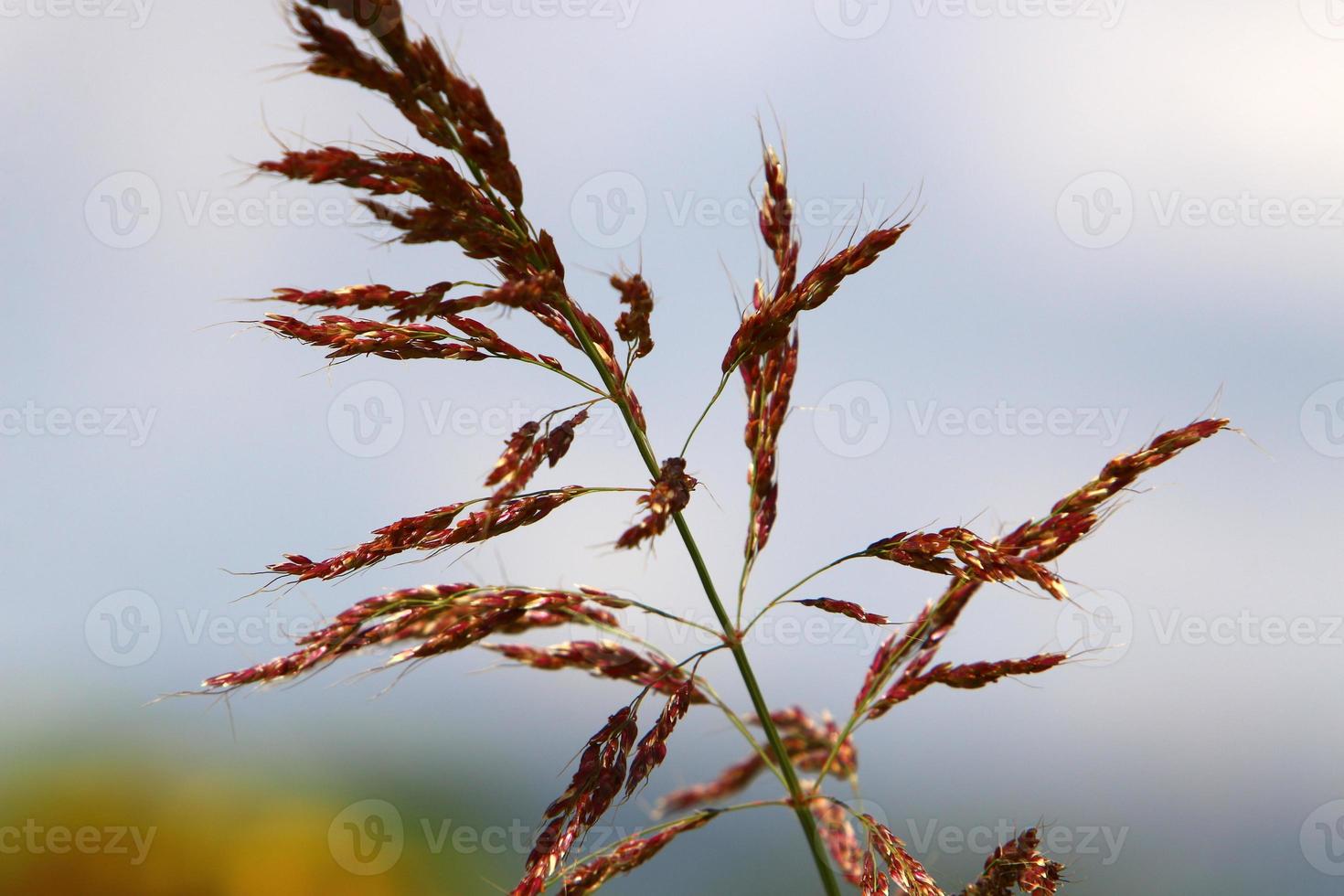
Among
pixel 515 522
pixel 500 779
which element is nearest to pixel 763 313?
pixel 515 522

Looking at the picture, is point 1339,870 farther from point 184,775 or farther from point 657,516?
point 184,775

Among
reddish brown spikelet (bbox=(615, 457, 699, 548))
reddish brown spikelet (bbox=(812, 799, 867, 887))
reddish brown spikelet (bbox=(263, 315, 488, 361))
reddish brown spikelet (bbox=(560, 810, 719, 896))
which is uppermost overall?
reddish brown spikelet (bbox=(263, 315, 488, 361))

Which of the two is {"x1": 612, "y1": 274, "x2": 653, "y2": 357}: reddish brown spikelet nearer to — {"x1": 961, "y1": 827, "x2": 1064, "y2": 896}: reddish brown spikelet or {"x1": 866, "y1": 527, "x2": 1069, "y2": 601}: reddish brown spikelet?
{"x1": 866, "y1": 527, "x2": 1069, "y2": 601}: reddish brown spikelet

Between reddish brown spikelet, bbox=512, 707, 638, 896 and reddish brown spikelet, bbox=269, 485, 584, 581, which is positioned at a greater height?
reddish brown spikelet, bbox=269, 485, 584, 581

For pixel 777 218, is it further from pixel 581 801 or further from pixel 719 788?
pixel 719 788

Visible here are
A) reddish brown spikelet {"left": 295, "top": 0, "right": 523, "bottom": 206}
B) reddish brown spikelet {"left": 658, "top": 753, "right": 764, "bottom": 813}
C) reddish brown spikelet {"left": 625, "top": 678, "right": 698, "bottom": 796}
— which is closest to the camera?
reddish brown spikelet {"left": 295, "top": 0, "right": 523, "bottom": 206}

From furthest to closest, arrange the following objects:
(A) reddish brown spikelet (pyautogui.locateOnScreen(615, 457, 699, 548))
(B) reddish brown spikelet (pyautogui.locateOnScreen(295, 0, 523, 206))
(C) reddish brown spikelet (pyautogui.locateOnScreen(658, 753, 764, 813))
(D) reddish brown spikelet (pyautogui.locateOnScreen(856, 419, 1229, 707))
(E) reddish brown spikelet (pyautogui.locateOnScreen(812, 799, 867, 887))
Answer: (C) reddish brown spikelet (pyautogui.locateOnScreen(658, 753, 764, 813)) → (E) reddish brown spikelet (pyautogui.locateOnScreen(812, 799, 867, 887)) → (D) reddish brown spikelet (pyautogui.locateOnScreen(856, 419, 1229, 707)) → (A) reddish brown spikelet (pyautogui.locateOnScreen(615, 457, 699, 548)) → (B) reddish brown spikelet (pyautogui.locateOnScreen(295, 0, 523, 206))

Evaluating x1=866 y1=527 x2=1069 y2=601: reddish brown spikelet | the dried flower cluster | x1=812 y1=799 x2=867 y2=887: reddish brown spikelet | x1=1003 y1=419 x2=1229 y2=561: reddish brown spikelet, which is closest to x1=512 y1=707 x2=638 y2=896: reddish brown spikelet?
the dried flower cluster

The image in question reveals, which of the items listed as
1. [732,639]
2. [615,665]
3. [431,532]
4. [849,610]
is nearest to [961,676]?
[849,610]
